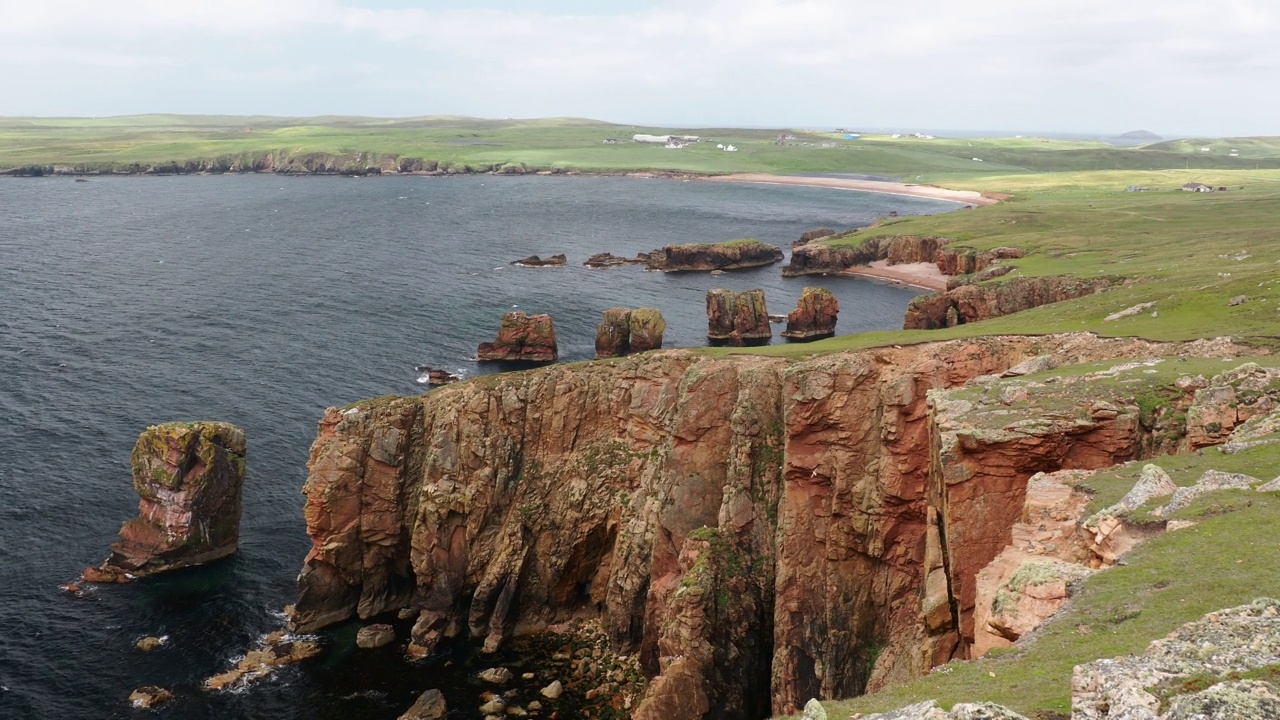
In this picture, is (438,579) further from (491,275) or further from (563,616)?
(491,275)

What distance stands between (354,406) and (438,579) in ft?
37.0

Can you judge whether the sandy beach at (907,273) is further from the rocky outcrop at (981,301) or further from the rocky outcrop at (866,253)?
the rocky outcrop at (981,301)

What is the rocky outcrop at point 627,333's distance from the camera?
95.1 meters

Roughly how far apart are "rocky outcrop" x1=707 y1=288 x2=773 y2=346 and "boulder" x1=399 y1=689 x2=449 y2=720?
2589 inches

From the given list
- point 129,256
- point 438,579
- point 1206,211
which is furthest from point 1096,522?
point 129,256

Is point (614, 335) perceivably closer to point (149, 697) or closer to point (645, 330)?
point (645, 330)

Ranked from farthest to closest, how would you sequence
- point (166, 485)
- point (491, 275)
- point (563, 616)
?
point (491, 275) < point (166, 485) < point (563, 616)

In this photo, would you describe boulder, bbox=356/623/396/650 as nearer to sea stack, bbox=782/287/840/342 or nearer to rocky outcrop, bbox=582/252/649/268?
sea stack, bbox=782/287/840/342

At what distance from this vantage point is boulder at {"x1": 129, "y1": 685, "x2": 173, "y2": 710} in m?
40.3

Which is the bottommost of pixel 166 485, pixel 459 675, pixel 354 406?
pixel 459 675

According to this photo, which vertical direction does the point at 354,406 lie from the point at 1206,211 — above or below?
below

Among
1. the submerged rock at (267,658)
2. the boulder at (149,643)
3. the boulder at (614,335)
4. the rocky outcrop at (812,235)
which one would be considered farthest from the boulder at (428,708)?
the rocky outcrop at (812,235)

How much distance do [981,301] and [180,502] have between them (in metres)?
78.3

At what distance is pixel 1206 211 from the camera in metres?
133
